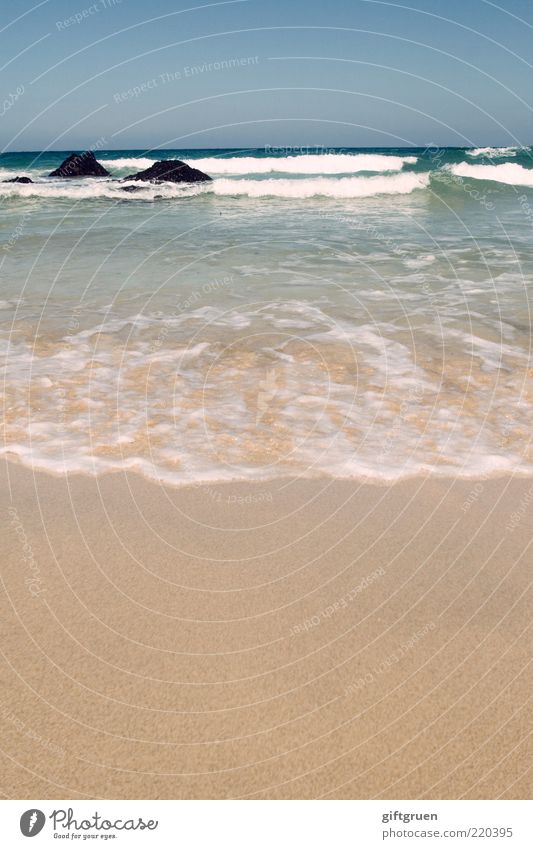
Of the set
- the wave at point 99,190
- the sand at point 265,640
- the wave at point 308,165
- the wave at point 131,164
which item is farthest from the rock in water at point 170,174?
the sand at point 265,640

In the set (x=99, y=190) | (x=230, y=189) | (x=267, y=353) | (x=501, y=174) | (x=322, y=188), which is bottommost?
(x=267, y=353)

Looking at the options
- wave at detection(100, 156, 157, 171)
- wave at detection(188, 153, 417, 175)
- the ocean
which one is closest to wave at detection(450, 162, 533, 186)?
wave at detection(188, 153, 417, 175)

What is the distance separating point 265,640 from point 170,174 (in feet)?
125

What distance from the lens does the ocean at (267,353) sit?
211 inches

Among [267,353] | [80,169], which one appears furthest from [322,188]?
[267,353]

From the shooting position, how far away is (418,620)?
3.42 metres

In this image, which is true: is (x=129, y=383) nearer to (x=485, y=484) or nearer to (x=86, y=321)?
(x=86, y=321)

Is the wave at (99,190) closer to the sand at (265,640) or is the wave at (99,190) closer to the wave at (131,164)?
the wave at (131,164)

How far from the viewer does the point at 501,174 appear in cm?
4659

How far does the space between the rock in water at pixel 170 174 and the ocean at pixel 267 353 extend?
21.2 meters

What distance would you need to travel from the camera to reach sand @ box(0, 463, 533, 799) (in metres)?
2.59

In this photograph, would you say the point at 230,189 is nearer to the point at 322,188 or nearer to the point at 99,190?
the point at 322,188

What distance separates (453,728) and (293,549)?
1523mm
